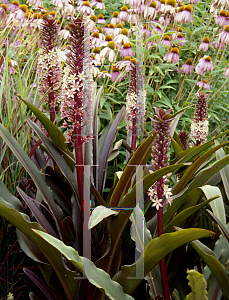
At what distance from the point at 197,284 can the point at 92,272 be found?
27 centimetres

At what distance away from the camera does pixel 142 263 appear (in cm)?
79

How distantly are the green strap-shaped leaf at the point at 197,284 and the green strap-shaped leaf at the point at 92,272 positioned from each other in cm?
22

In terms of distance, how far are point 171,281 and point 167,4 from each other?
68.4 inches

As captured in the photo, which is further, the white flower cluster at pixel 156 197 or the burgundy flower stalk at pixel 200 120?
the burgundy flower stalk at pixel 200 120

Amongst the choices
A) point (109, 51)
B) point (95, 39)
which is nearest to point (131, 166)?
point (109, 51)

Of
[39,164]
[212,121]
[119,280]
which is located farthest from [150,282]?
[212,121]

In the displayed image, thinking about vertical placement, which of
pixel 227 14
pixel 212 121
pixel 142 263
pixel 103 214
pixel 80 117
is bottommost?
pixel 212 121

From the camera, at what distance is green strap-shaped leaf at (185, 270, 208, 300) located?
0.60 m

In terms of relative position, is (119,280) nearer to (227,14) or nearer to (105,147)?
(105,147)

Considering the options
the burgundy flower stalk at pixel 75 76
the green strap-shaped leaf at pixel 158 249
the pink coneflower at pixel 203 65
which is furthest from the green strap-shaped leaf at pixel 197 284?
the pink coneflower at pixel 203 65

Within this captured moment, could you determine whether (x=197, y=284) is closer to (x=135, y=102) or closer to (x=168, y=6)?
(x=135, y=102)

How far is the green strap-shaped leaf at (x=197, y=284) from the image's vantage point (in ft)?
1.97

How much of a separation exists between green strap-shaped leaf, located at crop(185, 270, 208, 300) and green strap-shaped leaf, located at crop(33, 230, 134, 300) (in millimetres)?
216

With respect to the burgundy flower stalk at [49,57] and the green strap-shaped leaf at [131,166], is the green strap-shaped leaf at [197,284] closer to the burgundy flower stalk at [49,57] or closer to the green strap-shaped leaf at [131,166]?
the green strap-shaped leaf at [131,166]
